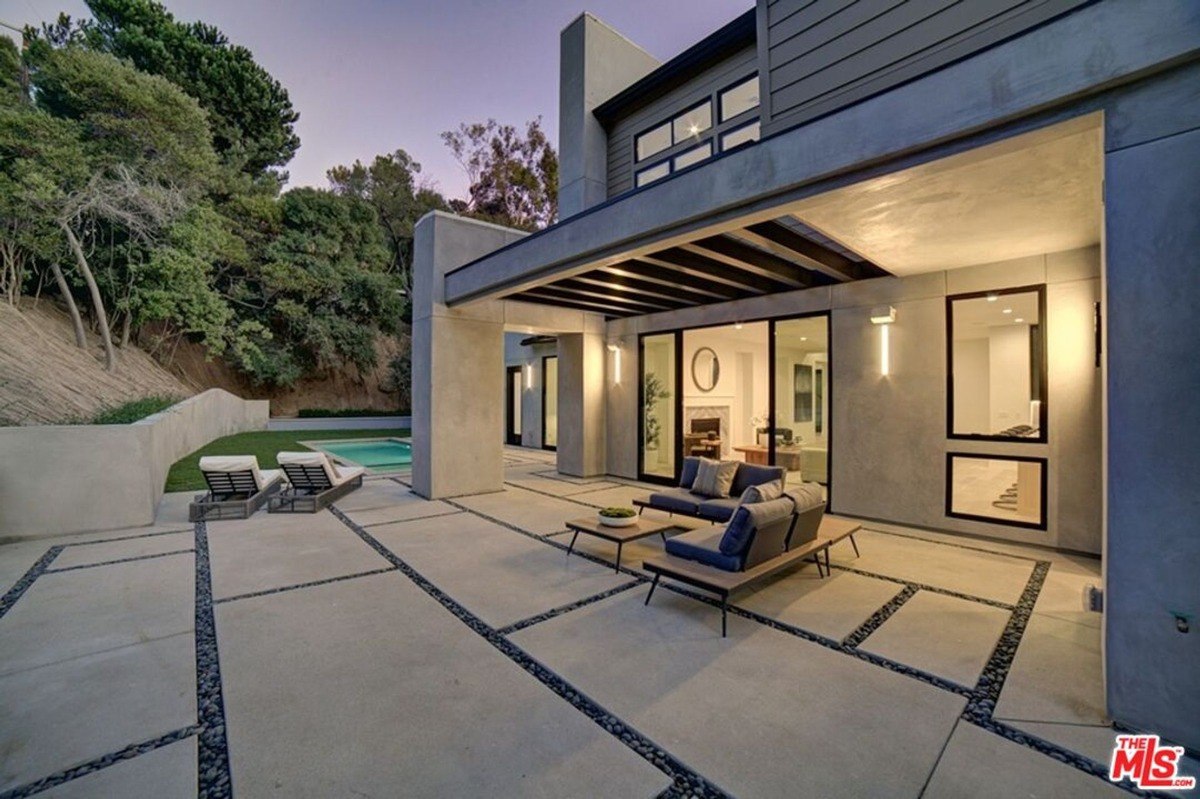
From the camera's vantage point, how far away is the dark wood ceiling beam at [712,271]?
585cm

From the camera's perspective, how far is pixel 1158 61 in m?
2.30

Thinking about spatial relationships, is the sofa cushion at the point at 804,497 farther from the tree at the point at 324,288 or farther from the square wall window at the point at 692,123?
the tree at the point at 324,288

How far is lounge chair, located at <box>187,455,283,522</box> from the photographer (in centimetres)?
679

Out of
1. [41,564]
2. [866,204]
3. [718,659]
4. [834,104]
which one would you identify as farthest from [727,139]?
[41,564]

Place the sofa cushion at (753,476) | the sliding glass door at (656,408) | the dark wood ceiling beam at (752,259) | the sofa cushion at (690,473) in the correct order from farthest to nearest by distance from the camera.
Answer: the sliding glass door at (656,408) < the sofa cushion at (690,473) < the sofa cushion at (753,476) < the dark wood ceiling beam at (752,259)

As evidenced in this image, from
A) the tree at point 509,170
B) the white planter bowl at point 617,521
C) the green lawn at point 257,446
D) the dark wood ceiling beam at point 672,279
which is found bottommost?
the green lawn at point 257,446

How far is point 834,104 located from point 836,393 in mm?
3737

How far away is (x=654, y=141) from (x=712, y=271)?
457cm

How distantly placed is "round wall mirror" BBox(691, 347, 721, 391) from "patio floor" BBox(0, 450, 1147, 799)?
6.54 m

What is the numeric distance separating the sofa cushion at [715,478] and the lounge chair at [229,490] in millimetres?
6300

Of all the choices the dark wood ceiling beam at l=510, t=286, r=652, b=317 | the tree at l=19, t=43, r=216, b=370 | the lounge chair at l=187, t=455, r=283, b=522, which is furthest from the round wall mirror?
the tree at l=19, t=43, r=216, b=370

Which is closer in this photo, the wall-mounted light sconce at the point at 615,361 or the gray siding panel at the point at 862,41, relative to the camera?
the gray siding panel at the point at 862,41

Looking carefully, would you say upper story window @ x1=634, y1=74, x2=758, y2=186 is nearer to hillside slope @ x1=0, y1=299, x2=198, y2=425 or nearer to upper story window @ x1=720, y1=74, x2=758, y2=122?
upper story window @ x1=720, y1=74, x2=758, y2=122

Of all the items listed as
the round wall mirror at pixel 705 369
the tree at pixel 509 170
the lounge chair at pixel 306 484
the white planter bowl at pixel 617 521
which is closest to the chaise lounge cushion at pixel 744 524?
the white planter bowl at pixel 617 521
